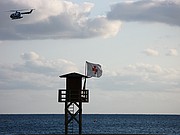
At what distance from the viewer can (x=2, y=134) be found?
97750 mm

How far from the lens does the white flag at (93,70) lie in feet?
169

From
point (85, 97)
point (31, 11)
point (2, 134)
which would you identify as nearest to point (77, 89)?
point (85, 97)

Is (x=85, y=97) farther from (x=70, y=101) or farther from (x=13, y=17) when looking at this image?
(x=13, y=17)

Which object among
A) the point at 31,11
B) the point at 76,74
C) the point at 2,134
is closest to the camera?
the point at 76,74

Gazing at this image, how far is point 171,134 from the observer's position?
10000 centimetres

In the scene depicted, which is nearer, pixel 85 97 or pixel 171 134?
pixel 85 97

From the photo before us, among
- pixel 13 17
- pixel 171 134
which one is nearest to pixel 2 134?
pixel 171 134

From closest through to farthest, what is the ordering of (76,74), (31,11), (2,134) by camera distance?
(76,74) < (31,11) < (2,134)

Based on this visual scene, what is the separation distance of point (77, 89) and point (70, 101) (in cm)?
125

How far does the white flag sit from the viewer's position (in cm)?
5150

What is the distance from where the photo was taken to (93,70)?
51844 millimetres

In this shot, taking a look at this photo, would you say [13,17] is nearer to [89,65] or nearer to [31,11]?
[31,11]

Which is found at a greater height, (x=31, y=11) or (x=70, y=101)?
(x=31, y=11)

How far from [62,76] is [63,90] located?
125cm
